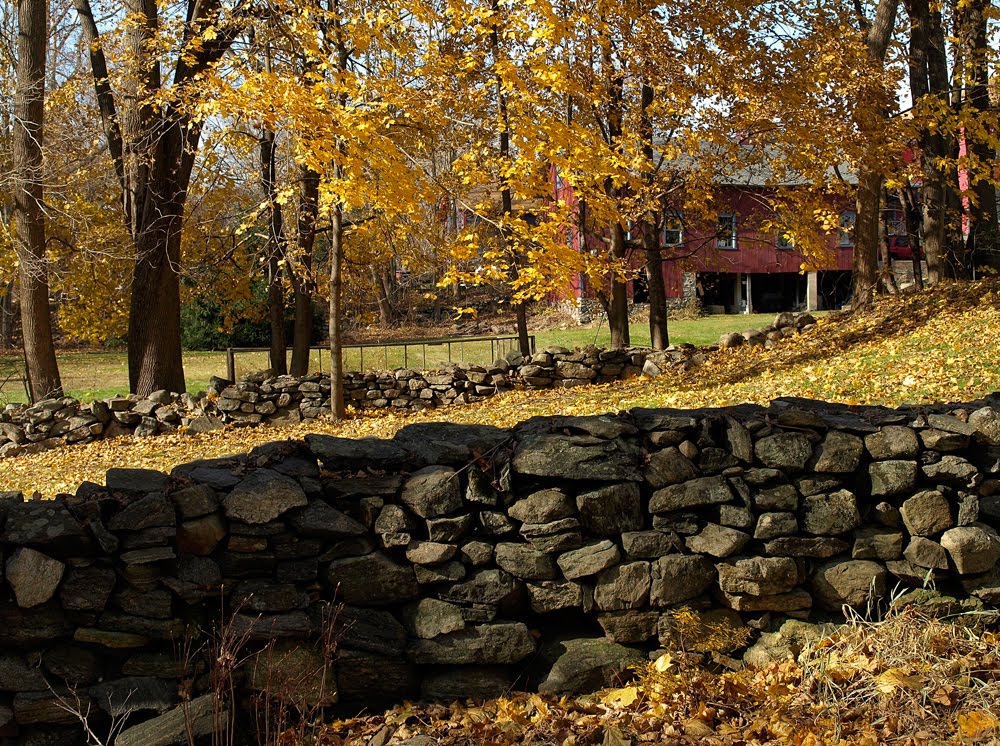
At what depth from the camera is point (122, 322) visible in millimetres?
17391

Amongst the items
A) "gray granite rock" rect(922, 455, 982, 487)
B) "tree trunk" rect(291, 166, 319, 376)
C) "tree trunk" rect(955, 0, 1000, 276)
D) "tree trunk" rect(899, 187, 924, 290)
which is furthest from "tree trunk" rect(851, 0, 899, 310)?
"gray granite rock" rect(922, 455, 982, 487)

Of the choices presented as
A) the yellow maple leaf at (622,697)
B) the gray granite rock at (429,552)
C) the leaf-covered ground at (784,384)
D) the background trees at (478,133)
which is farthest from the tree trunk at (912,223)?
the gray granite rock at (429,552)

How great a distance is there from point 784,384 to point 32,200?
11.9 meters

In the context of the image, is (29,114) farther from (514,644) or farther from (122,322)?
(514,644)

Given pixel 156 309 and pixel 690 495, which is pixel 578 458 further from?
pixel 156 309

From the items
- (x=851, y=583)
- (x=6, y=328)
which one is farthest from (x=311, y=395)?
(x=6, y=328)

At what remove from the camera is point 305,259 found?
1494 centimetres

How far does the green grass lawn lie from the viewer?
58.7 feet

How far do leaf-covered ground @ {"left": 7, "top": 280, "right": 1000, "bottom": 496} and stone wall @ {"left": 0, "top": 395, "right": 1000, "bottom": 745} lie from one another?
4370 millimetres

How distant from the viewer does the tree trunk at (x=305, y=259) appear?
13516mm

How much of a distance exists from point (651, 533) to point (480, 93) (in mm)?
8149

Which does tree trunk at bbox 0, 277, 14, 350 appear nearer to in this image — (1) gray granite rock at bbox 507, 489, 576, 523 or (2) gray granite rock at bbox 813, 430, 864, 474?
(1) gray granite rock at bbox 507, 489, 576, 523

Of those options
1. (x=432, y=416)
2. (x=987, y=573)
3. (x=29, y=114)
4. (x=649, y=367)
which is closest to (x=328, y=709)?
(x=987, y=573)

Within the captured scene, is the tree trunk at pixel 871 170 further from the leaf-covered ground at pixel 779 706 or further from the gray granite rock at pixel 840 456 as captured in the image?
the leaf-covered ground at pixel 779 706
